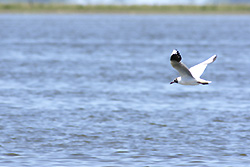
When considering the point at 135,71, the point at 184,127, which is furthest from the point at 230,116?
the point at 135,71

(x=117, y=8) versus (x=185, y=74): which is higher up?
(x=117, y=8)

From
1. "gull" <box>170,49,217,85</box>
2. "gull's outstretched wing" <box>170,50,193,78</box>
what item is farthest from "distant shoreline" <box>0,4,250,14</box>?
"gull's outstretched wing" <box>170,50,193,78</box>

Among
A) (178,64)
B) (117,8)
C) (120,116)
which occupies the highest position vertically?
(117,8)

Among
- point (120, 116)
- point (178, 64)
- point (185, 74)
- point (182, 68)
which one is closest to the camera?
point (178, 64)

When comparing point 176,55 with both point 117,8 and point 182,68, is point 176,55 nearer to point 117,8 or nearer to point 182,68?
point 182,68

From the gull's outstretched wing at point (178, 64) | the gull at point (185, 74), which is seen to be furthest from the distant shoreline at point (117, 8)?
the gull's outstretched wing at point (178, 64)

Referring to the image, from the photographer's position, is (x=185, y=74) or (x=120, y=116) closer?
(x=185, y=74)

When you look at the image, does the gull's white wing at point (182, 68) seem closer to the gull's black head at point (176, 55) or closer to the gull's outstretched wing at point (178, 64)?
the gull's outstretched wing at point (178, 64)

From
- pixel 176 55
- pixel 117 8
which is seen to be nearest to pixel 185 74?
pixel 176 55

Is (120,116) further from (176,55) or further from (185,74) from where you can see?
(176,55)

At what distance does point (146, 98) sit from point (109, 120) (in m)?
4.23

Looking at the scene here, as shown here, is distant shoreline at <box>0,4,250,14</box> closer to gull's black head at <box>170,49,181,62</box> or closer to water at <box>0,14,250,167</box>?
water at <box>0,14,250,167</box>

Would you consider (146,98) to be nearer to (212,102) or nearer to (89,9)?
(212,102)

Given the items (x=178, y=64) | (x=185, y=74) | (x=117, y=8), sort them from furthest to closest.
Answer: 1. (x=117, y=8)
2. (x=185, y=74)
3. (x=178, y=64)
